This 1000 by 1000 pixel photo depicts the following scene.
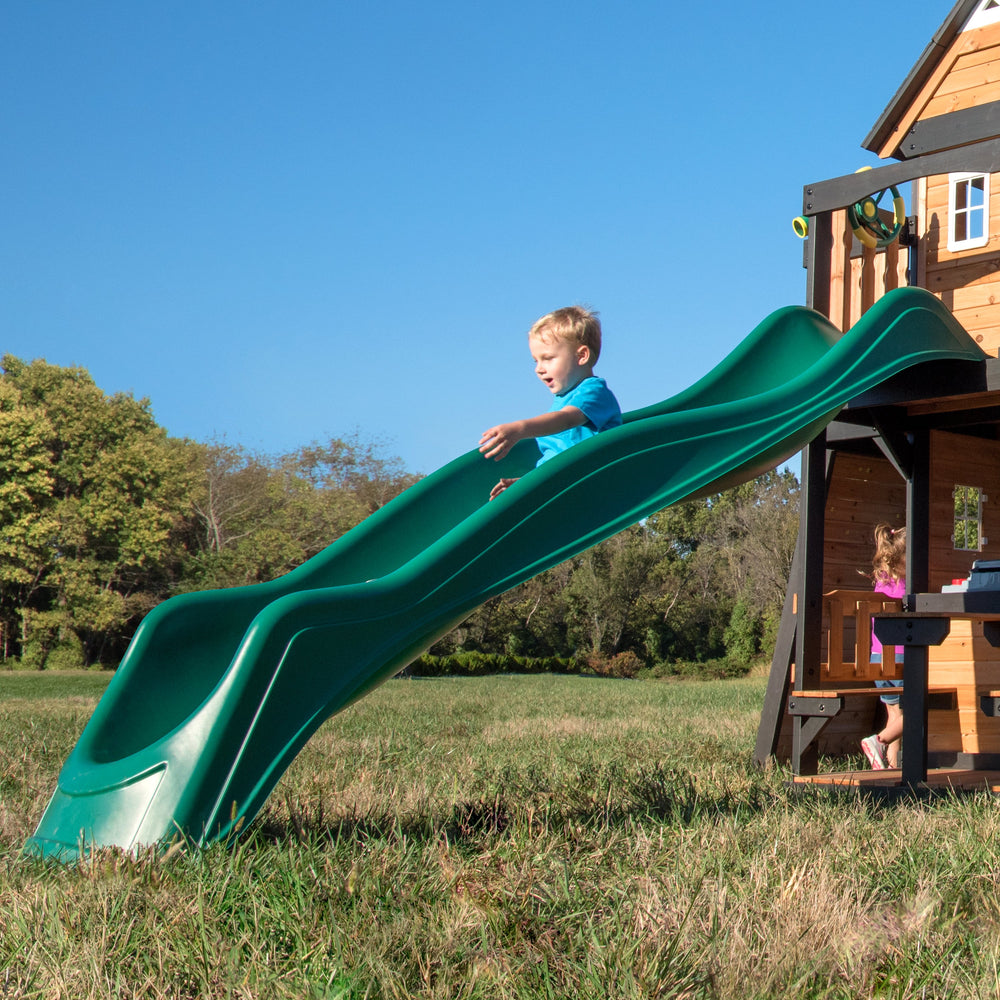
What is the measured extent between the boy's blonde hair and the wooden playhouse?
1863mm

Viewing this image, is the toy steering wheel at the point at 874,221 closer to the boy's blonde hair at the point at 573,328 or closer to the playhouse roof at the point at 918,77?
the playhouse roof at the point at 918,77

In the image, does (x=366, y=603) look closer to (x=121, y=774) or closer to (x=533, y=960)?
(x=121, y=774)

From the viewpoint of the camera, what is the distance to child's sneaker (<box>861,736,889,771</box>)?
6746 millimetres

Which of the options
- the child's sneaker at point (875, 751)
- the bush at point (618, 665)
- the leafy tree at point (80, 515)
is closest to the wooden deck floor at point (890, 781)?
the child's sneaker at point (875, 751)

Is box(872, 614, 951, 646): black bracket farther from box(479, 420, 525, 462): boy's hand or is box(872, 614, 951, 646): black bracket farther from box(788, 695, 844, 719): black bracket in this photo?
box(479, 420, 525, 462): boy's hand

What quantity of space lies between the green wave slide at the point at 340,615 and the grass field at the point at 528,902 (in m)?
0.20

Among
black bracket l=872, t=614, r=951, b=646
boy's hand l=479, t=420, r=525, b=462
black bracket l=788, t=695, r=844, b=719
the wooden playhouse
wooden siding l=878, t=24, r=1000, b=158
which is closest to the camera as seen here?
boy's hand l=479, t=420, r=525, b=462

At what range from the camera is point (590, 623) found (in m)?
38.8

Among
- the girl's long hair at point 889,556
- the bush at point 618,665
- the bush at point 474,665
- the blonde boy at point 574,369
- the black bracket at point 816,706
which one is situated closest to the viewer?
the blonde boy at point 574,369

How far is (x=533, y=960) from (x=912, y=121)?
686 cm

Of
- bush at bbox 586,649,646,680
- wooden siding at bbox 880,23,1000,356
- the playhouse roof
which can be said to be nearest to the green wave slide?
wooden siding at bbox 880,23,1000,356

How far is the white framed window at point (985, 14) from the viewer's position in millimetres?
7102

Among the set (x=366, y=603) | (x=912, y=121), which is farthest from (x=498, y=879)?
(x=912, y=121)

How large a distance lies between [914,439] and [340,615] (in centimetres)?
469
